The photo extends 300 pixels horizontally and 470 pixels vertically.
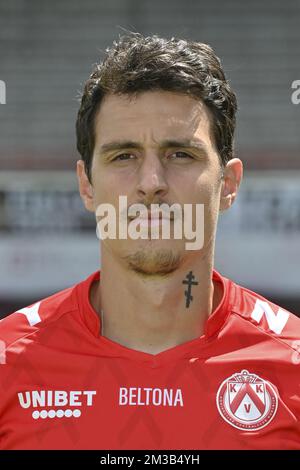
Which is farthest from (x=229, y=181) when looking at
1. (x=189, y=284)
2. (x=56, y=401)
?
(x=56, y=401)

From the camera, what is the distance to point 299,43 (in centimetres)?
855

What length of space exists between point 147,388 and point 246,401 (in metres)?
0.25

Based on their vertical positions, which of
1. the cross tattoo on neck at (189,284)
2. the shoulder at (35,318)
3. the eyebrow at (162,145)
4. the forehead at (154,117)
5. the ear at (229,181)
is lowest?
the shoulder at (35,318)

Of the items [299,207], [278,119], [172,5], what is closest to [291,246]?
[299,207]

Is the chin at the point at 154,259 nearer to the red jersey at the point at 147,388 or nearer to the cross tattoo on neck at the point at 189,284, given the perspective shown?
the cross tattoo on neck at the point at 189,284

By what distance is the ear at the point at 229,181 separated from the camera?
215cm

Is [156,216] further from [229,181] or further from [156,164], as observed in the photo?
[229,181]

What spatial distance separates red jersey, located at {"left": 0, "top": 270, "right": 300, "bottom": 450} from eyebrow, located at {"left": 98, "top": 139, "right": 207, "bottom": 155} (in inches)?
16.9

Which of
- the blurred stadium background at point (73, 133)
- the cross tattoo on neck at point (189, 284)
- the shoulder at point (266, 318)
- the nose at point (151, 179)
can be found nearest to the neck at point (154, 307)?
the cross tattoo on neck at point (189, 284)

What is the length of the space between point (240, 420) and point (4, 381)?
588mm

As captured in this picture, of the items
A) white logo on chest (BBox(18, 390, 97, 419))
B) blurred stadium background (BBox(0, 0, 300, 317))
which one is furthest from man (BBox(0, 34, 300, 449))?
blurred stadium background (BBox(0, 0, 300, 317))

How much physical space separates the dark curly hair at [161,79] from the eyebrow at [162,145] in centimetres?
9

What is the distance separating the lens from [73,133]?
319 inches
